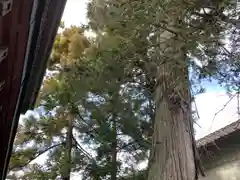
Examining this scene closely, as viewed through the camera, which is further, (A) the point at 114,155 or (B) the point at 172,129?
(A) the point at 114,155

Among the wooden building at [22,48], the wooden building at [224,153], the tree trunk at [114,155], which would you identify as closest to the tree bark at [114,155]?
the tree trunk at [114,155]

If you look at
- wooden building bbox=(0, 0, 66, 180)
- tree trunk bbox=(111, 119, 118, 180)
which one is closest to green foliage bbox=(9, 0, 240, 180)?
tree trunk bbox=(111, 119, 118, 180)

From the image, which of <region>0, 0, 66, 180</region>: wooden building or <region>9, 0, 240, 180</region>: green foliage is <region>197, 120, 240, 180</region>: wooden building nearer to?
<region>9, 0, 240, 180</region>: green foliage

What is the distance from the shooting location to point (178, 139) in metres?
3.63

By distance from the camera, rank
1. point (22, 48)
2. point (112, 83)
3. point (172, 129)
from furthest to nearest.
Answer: point (112, 83), point (172, 129), point (22, 48)

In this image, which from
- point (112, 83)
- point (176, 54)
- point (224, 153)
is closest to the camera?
point (176, 54)

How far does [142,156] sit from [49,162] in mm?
1789

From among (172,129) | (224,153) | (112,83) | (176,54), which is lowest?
(172,129)

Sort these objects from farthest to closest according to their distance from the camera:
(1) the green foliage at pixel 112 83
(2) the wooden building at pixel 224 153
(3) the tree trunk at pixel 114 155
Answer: (2) the wooden building at pixel 224 153 < (3) the tree trunk at pixel 114 155 < (1) the green foliage at pixel 112 83

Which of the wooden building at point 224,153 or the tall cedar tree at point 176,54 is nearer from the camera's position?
the tall cedar tree at point 176,54

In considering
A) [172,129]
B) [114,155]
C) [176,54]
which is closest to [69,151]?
[114,155]

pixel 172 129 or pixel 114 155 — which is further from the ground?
pixel 114 155

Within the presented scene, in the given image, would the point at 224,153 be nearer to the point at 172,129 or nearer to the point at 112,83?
the point at 112,83

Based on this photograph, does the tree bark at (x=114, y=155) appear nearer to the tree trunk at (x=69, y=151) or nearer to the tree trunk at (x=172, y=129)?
the tree trunk at (x=69, y=151)
